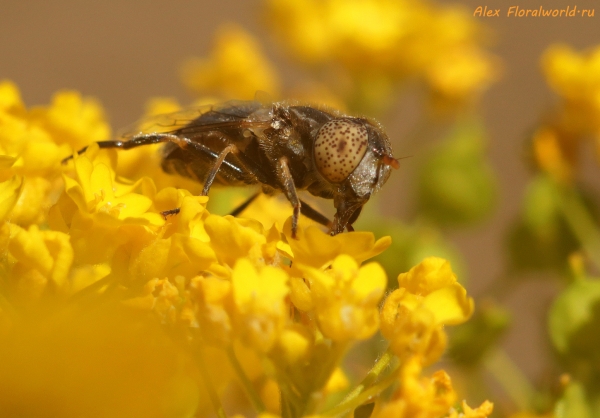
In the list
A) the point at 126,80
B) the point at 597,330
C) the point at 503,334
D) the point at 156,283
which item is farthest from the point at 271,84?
the point at 126,80

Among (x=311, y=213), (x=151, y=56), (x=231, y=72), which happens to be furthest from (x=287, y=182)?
(x=151, y=56)

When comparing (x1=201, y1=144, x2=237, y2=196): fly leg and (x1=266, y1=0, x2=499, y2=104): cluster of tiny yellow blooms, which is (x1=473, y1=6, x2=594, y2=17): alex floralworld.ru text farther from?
(x1=201, y1=144, x2=237, y2=196): fly leg

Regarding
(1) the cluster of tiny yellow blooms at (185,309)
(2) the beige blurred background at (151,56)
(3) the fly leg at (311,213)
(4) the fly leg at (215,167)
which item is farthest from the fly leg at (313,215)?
(2) the beige blurred background at (151,56)

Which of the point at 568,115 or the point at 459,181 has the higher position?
the point at 568,115

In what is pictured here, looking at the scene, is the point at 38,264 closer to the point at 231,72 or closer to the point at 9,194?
the point at 9,194

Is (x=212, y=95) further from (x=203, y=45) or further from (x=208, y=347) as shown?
(x=203, y=45)

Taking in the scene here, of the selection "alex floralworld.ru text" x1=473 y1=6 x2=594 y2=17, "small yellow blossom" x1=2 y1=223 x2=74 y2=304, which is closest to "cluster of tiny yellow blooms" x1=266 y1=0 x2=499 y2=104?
"alex floralworld.ru text" x1=473 y1=6 x2=594 y2=17
